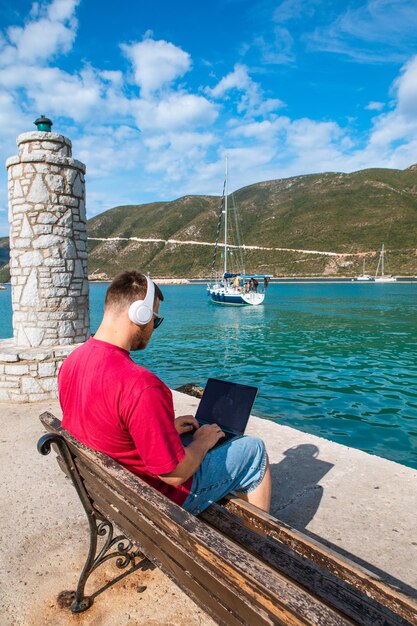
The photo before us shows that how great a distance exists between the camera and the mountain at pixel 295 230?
117m

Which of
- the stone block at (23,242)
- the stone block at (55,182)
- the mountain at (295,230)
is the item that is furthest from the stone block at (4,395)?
the mountain at (295,230)

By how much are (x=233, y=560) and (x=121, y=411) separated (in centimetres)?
87

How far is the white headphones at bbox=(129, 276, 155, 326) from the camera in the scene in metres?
2.33

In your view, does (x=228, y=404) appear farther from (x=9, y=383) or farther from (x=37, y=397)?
(x=9, y=383)

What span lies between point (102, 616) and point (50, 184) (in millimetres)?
7091

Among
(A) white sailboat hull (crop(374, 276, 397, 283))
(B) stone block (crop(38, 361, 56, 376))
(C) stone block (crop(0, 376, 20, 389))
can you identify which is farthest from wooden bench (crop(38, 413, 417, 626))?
(A) white sailboat hull (crop(374, 276, 397, 283))

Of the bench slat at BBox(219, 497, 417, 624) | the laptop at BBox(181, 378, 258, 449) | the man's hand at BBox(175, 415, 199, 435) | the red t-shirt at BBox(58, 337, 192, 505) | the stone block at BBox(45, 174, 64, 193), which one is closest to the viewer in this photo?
the bench slat at BBox(219, 497, 417, 624)

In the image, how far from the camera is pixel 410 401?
10359mm

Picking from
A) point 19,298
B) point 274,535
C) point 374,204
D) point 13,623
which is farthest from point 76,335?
point 374,204

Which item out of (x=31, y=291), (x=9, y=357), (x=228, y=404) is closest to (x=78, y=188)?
(x=31, y=291)

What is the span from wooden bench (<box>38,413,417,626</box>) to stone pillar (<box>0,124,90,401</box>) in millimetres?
5447

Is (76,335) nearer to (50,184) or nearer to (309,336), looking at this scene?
(50,184)

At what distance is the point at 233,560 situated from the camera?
1572 millimetres

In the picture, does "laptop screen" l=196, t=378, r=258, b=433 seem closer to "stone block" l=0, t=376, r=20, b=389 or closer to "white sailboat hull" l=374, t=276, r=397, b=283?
"stone block" l=0, t=376, r=20, b=389
